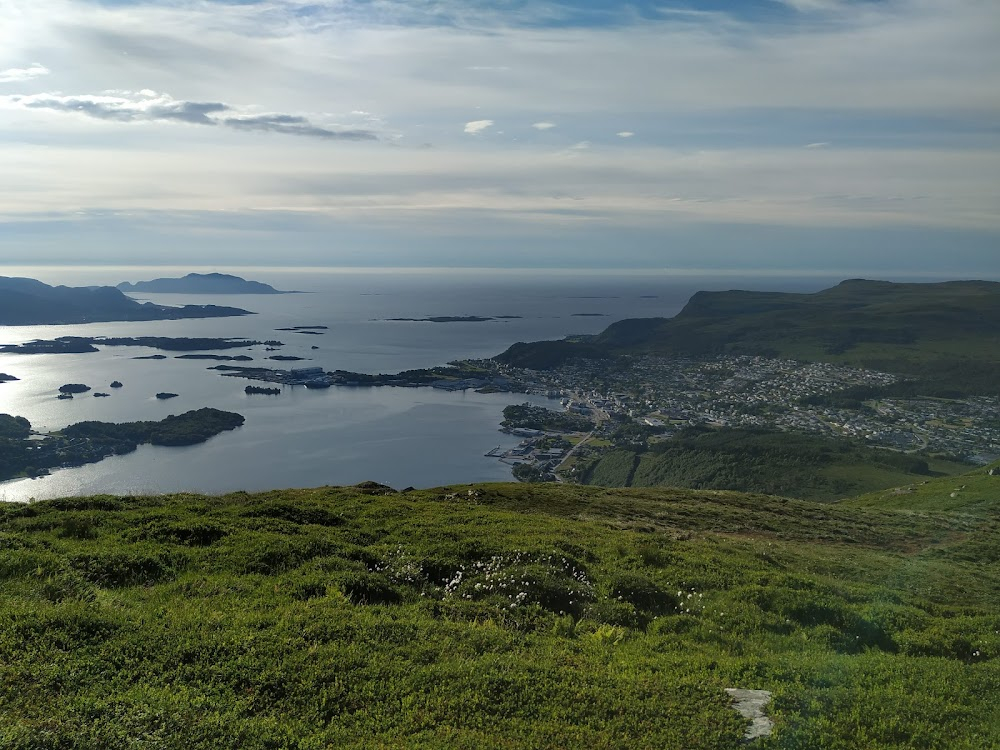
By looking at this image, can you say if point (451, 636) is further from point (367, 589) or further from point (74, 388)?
point (74, 388)

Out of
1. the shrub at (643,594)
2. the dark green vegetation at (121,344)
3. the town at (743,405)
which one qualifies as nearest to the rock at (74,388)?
the dark green vegetation at (121,344)

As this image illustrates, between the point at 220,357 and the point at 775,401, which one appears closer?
the point at 775,401

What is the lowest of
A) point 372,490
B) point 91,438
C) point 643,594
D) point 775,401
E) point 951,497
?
point 775,401

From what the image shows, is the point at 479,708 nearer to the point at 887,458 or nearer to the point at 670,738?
the point at 670,738

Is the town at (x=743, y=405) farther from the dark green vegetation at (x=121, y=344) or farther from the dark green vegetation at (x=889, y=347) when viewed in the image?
the dark green vegetation at (x=121, y=344)

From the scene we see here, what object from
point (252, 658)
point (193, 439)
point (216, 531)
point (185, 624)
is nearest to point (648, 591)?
point (252, 658)

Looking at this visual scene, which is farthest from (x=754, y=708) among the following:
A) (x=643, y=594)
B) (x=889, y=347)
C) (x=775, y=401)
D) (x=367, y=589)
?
(x=889, y=347)
